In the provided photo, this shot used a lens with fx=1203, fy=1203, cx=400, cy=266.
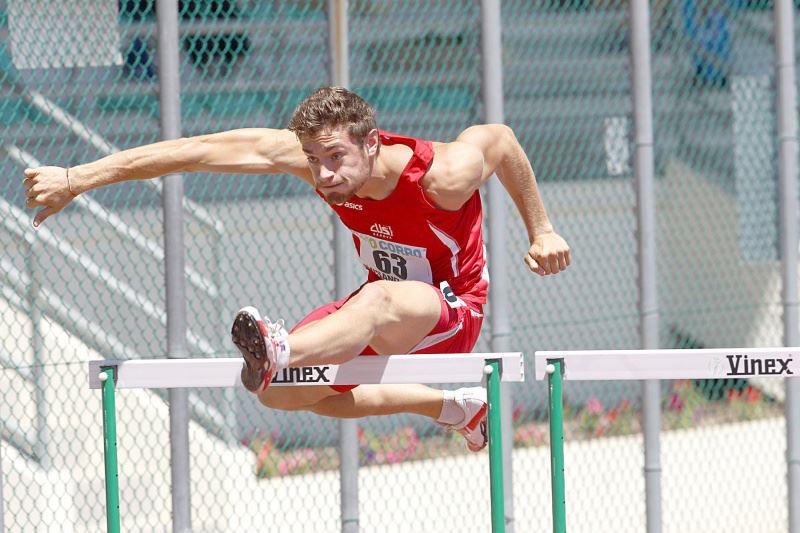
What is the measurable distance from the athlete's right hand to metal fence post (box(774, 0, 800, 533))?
3699 millimetres

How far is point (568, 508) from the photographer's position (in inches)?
278

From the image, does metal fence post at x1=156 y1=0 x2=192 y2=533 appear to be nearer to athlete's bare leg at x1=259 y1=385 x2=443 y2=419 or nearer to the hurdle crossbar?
athlete's bare leg at x1=259 y1=385 x2=443 y2=419

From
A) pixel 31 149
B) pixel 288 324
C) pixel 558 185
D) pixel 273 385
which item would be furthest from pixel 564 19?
pixel 273 385

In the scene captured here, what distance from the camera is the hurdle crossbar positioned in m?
3.32

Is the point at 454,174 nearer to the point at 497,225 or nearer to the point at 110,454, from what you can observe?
the point at 110,454

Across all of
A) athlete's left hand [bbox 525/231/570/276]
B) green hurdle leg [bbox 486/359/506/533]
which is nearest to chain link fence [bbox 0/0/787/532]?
athlete's left hand [bbox 525/231/570/276]

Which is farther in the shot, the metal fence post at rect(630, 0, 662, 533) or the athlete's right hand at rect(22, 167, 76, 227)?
the metal fence post at rect(630, 0, 662, 533)

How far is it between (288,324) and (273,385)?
3916 mm

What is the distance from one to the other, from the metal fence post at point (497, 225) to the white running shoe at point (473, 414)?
964mm

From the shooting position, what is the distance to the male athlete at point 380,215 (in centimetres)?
330

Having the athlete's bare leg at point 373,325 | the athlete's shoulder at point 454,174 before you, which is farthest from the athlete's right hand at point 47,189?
the athlete's shoulder at point 454,174

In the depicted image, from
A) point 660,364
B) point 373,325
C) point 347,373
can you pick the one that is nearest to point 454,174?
point 373,325

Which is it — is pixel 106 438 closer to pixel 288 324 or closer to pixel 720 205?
pixel 288 324

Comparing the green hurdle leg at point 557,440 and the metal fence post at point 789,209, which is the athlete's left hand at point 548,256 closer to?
the green hurdle leg at point 557,440
